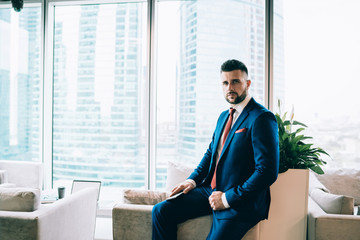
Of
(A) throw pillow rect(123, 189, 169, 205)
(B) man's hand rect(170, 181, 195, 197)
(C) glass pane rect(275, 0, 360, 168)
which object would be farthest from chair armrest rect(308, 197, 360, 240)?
(C) glass pane rect(275, 0, 360, 168)

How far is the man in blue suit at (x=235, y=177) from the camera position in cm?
159

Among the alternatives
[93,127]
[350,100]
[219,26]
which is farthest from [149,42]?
[350,100]

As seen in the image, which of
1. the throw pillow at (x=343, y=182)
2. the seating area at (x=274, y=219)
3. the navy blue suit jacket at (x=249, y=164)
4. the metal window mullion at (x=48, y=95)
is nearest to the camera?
the navy blue suit jacket at (x=249, y=164)

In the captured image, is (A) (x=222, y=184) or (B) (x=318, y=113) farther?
(B) (x=318, y=113)

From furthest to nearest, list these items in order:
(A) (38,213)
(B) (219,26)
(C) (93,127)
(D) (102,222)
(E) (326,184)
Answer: (C) (93,127)
(B) (219,26)
(D) (102,222)
(E) (326,184)
(A) (38,213)

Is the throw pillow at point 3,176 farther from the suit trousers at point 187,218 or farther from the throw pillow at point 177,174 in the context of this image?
the suit trousers at point 187,218

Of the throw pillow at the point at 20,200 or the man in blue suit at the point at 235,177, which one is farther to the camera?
the throw pillow at the point at 20,200

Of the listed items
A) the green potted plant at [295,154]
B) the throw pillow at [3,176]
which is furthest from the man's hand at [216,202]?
the throw pillow at [3,176]

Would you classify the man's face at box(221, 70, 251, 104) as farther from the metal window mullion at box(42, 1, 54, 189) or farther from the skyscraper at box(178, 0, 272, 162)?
the metal window mullion at box(42, 1, 54, 189)

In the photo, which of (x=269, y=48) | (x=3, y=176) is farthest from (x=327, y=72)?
(x=3, y=176)

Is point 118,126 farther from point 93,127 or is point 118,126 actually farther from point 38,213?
point 38,213

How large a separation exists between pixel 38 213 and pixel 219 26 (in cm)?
296

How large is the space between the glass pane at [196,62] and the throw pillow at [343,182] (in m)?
1.19

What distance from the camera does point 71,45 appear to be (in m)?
3.73
